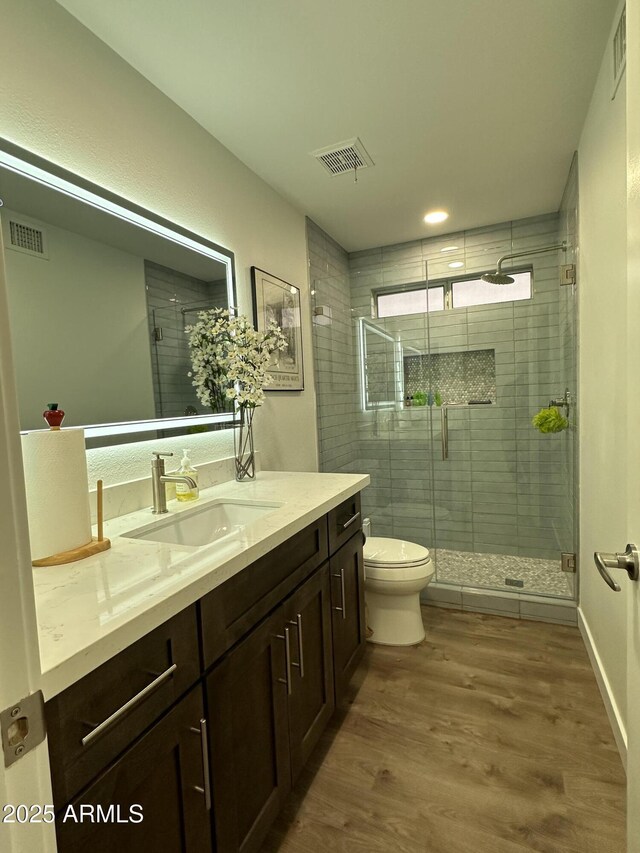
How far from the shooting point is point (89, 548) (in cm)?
109

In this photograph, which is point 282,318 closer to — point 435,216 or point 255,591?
point 435,216

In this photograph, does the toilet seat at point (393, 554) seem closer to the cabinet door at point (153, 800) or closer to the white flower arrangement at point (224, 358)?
the white flower arrangement at point (224, 358)

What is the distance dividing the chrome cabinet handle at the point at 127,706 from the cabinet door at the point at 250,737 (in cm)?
15

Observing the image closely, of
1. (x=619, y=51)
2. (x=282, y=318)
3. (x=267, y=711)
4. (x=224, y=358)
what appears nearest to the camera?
(x=267, y=711)

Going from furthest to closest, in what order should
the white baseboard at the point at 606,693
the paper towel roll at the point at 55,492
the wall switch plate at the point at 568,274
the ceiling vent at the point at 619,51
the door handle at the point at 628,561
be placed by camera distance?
the wall switch plate at the point at 568,274 → the white baseboard at the point at 606,693 → the ceiling vent at the point at 619,51 → the paper towel roll at the point at 55,492 → the door handle at the point at 628,561

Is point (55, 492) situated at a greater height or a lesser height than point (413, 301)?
lesser

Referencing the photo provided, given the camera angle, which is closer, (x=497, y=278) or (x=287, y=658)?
(x=287, y=658)

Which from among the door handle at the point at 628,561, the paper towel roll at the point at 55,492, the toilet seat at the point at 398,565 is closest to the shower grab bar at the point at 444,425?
the toilet seat at the point at 398,565

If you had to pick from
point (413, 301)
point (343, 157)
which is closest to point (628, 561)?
point (343, 157)

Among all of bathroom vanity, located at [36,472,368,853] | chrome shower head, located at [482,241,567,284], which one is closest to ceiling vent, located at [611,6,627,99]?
chrome shower head, located at [482,241,567,284]

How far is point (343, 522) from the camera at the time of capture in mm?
1788

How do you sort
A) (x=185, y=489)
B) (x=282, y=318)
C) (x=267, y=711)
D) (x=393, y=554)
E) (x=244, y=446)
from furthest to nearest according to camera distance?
1. (x=282, y=318)
2. (x=393, y=554)
3. (x=244, y=446)
4. (x=185, y=489)
5. (x=267, y=711)

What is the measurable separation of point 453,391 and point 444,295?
2.41 feet

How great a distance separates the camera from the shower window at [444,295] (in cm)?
314
